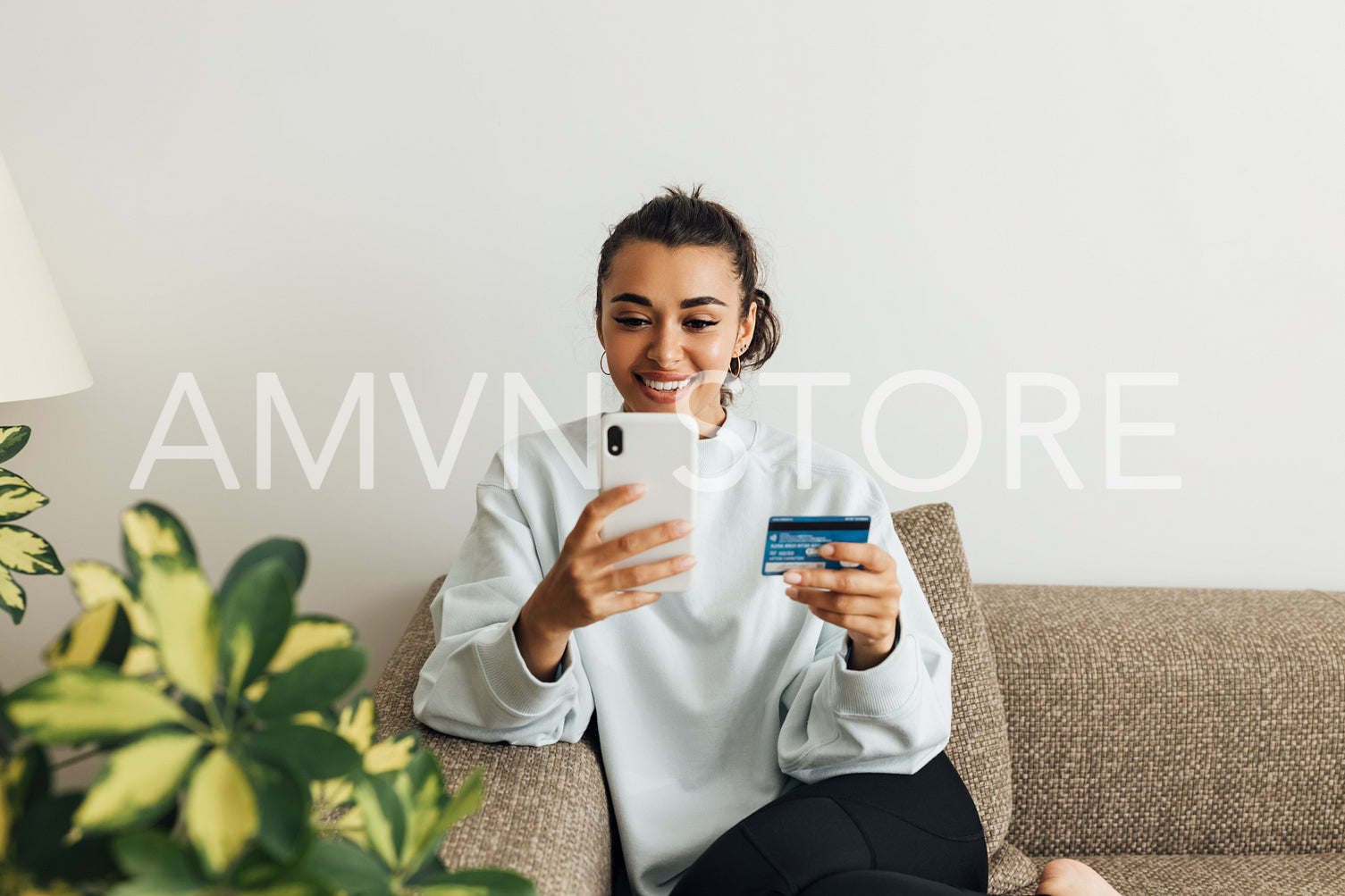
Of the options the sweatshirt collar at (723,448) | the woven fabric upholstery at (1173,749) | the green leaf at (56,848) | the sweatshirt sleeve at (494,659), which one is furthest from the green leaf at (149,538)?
the woven fabric upholstery at (1173,749)

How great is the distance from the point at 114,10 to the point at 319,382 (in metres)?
0.67

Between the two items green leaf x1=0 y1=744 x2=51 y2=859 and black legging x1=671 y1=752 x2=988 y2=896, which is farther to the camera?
black legging x1=671 y1=752 x2=988 y2=896

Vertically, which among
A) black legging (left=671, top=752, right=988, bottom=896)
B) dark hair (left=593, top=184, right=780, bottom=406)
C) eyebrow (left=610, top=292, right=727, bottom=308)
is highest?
dark hair (left=593, top=184, right=780, bottom=406)

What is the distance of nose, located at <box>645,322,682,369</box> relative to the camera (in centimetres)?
117

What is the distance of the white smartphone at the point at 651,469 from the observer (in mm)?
1000

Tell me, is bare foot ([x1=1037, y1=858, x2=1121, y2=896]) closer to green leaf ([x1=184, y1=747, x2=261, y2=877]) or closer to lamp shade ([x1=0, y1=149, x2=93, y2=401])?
green leaf ([x1=184, y1=747, x2=261, y2=877])

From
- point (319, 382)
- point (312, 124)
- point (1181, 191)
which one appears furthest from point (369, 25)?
point (1181, 191)

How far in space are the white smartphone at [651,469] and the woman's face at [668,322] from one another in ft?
0.64

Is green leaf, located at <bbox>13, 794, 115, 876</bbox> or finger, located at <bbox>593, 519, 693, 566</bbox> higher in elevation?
finger, located at <bbox>593, 519, 693, 566</bbox>

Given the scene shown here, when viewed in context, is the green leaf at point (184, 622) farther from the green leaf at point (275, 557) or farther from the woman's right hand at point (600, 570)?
the woman's right hand at point (600, 570)

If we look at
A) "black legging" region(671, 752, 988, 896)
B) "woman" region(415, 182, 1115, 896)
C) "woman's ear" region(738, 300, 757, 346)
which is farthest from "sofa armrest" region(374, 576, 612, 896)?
"woman's ear" region(738, 300, 757, 346)

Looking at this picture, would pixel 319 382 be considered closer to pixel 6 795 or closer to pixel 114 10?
pixel 114 10

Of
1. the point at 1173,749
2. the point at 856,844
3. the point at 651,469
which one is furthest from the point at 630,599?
the point at 1173,749

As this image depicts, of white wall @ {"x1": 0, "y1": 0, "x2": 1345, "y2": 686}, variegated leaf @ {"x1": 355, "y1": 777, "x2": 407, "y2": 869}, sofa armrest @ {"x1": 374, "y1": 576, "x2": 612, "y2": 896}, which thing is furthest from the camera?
white wall @ {"x1": 0, "y1": 0, "x2": 1345, "y2": 686}
